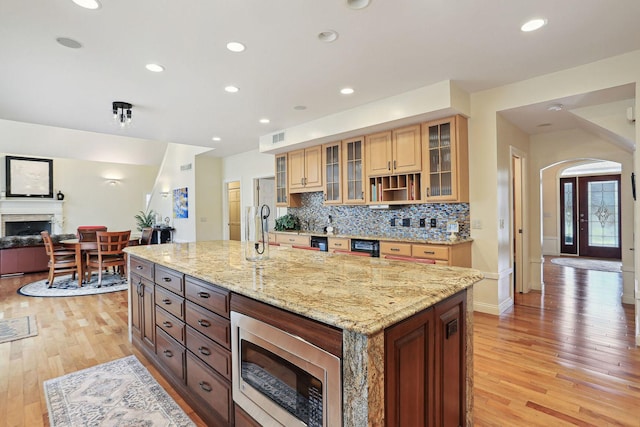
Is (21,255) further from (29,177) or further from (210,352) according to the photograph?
(210,352)

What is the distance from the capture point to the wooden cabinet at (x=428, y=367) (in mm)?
1154

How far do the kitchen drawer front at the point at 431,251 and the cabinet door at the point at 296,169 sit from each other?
8.00 ft

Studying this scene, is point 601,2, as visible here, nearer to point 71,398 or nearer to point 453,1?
point 453,1

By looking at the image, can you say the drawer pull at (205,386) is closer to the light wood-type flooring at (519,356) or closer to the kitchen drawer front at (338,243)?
the light wood-type flooring at (519,356)

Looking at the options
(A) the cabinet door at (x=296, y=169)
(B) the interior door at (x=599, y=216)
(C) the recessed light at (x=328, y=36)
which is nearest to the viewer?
(C) the recessed light at (x=328, y=36)

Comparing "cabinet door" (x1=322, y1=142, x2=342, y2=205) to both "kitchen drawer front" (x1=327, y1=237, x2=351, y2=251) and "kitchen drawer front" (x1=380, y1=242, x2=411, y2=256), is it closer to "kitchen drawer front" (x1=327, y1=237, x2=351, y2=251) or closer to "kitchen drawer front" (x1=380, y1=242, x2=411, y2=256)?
"kitchen drawer front" (x1=327, y1=237, x2=351, y2=251)

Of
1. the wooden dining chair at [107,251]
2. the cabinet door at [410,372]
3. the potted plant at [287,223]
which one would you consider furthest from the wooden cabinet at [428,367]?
the wooden dining chair at [107,251]

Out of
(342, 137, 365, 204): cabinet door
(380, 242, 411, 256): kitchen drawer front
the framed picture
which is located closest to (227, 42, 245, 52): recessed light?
(342, 137, 365, 204): cabinet door

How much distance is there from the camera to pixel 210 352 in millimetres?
1819

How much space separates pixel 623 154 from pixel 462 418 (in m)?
4.51

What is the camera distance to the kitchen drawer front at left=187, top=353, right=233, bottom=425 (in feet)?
5.60

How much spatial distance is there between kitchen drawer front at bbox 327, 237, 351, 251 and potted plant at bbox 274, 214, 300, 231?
1333 millimetres

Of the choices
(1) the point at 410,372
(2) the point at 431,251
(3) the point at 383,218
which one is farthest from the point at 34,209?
(1) the point at 410,372

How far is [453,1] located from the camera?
7.09 feet
